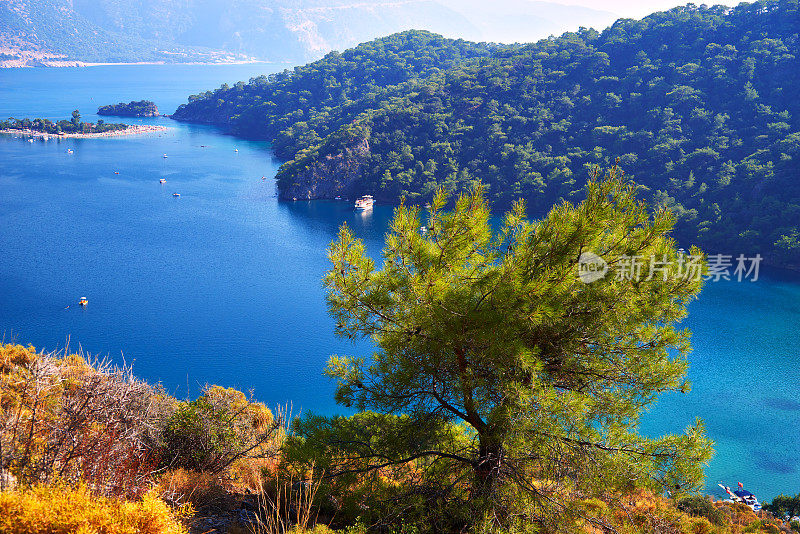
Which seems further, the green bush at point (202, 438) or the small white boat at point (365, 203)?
the small white boat at point (365, 203)

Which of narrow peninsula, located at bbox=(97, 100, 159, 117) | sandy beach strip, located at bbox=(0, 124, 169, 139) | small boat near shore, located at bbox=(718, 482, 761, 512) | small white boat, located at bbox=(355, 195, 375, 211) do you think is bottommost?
small boat near shore, located at bbox=(718, 482, 761, 512)

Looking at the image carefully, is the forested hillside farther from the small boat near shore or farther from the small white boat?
the small boat near shore

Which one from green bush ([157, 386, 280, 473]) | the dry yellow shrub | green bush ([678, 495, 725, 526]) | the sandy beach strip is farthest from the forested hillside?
the dry yellow shrub

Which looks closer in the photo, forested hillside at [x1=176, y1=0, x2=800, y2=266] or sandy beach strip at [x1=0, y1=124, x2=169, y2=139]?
forested hillside at [x1=176, y1=0, x2=800, y2=266]

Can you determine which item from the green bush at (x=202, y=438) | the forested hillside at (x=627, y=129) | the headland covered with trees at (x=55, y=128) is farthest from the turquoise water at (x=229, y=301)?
the headland covered with trees at (x=55, y=128)

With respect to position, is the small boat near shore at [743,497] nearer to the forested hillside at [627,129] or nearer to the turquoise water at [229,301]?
the turquoise water at [229,301]

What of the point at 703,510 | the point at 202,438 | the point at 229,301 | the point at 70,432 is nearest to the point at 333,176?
the point at 229,301
